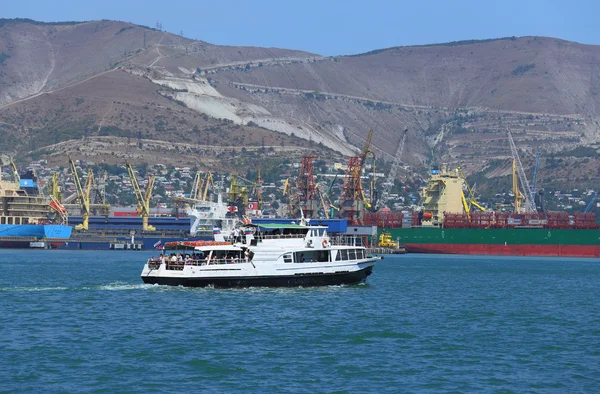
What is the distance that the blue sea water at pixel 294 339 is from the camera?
44.3 m

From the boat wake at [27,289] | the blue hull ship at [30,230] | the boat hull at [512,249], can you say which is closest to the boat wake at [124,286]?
the boat wake at [27,289]

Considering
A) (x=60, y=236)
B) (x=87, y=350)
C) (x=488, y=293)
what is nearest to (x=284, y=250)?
(x=488, y=293)

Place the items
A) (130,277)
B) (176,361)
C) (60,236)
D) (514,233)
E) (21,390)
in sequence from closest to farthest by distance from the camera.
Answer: (21,390)
(176,361)
(130,277)
(514,233)
(60,236)

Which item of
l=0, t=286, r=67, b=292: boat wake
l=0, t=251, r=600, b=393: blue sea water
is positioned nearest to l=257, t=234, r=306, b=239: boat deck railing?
l=0, t=251, r=600, b=393: blue sea water

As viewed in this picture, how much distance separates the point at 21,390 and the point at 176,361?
8323 mm

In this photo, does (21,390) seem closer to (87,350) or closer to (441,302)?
(87,350)

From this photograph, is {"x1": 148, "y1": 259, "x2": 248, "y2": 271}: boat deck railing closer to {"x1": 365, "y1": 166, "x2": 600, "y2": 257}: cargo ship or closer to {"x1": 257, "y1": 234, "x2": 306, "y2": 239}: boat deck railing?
{"x1": 257, "y1": 234, "x2": 306, "y2": 239}: boat deck railing

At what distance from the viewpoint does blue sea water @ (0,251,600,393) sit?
145ft

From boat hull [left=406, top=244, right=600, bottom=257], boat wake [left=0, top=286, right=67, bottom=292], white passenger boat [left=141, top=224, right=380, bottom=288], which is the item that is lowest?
boat wake [left=0, top=286, right=67, bottom=292]

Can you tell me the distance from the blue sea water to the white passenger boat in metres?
1.08

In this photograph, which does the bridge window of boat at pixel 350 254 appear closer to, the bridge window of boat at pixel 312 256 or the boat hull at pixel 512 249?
the bridge window of boat at pixel 312 256

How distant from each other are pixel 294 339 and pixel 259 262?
23398 millimetres

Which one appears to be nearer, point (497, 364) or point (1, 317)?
point (497, 364)

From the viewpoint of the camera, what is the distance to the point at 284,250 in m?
78.2
